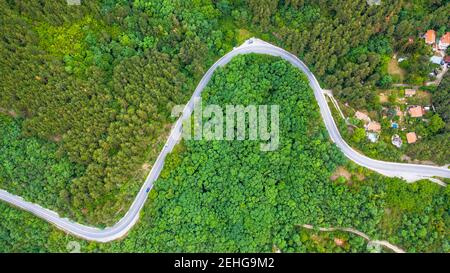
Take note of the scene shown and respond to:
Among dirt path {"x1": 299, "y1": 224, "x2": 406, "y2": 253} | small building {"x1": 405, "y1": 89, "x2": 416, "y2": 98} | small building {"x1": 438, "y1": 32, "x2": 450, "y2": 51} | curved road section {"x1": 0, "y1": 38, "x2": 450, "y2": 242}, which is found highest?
small building {"x1": 438, "y1": 32, "x2": 450, "y2": 51}

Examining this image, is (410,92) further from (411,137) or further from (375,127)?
(375,127)

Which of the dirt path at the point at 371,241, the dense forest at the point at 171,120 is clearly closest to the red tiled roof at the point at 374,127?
the dense forest at the point at 171,120

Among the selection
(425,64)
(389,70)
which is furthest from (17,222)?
(425,64)

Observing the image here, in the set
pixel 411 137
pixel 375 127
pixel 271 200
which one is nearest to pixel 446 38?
pixel 411 137

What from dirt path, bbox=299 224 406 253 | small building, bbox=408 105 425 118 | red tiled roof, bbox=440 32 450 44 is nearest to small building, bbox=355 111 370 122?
small building, bbox=408 105 425 118

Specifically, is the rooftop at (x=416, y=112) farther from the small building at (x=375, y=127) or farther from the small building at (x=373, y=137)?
the small building at (x=373, y=137)

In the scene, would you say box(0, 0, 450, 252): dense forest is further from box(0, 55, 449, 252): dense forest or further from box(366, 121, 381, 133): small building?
box(366, 121, 381, 133): small building

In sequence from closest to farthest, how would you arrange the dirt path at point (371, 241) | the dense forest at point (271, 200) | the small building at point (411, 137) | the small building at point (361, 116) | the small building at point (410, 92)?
the dense forest at point (271, 200) < the dirt path at point (371, 241) < the small building at point (411, 137) < the small building at point (361, 116) < the small building at point (410, 92)
